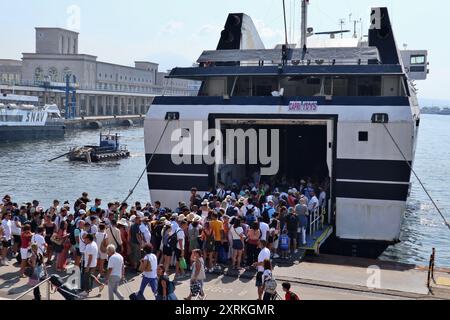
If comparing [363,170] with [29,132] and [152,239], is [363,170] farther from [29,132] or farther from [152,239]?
[29,132]

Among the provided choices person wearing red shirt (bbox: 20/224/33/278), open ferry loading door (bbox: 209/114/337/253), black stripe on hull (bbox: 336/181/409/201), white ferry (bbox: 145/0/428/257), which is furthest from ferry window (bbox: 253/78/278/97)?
person wearing red shirt (bbox: 20/224/33/278)

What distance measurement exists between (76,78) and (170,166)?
10746 centimetres

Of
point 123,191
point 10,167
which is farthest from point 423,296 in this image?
point 10,167

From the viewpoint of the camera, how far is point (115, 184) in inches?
1645

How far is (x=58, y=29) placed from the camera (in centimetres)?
12912

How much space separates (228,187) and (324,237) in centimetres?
386

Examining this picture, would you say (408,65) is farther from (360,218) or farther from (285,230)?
(285,230)

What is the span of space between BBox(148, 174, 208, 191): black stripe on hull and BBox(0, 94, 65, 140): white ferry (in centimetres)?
5563

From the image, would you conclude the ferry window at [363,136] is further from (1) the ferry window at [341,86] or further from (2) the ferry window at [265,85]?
(2) the ferry window at [265,85]

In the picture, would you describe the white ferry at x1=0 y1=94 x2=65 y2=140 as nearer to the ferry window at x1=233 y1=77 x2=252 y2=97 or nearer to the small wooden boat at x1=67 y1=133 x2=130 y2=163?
the small wooden boat at x1=67 y1=133 x2=130 y2=163

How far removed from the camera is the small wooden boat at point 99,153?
5334cm

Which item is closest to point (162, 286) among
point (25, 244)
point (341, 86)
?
point (25, 244)

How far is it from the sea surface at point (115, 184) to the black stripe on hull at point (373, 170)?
18.2 ft
